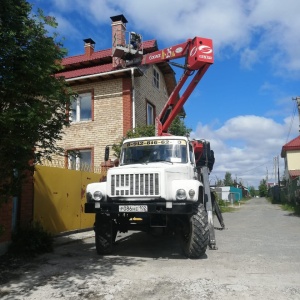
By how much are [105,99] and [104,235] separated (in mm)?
10535

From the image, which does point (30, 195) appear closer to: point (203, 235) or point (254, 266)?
point (203, 235)

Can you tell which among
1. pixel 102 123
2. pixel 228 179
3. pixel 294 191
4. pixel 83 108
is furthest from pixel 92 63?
pixel 228 179

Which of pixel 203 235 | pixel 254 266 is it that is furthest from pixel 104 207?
pixel 254 266

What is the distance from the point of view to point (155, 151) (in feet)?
28.3

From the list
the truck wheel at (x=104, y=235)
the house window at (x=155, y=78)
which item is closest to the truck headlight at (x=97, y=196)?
the truck wheel at (x=104, y=235)

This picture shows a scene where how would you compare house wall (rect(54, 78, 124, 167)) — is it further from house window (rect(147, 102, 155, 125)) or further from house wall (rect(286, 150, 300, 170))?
house wall (rect(286, 150, 300, 170))

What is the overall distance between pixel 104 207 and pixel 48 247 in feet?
5.76

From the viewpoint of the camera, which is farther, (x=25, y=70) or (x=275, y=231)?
(x=275, y=231)

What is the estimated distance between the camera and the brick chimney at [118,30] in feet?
56.3

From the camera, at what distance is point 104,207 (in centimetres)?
746

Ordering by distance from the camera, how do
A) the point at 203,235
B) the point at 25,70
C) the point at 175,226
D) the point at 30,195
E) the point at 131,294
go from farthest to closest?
→ the point at 30,195
the point at 175,226
the point at 203,235
the point at 25,70
the point at 131,294

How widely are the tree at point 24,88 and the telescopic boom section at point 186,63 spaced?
19.7 feet

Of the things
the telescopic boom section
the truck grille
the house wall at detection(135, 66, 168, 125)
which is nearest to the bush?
the truck grille

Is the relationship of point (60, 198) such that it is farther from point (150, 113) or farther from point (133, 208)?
point (150, 113)
